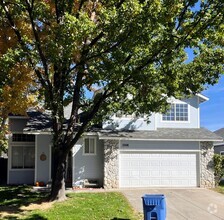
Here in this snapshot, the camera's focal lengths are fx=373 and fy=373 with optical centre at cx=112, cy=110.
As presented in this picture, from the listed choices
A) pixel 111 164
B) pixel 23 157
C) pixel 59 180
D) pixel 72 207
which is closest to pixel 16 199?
pixel 59 180

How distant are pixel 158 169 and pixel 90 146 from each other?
4.49 metres

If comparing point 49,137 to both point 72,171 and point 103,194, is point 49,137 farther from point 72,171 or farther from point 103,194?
point 103,194

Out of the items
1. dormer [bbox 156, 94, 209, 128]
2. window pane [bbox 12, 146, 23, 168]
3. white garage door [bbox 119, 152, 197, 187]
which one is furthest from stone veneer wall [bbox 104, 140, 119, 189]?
window pane [bbox 12, 146, 23, 168]

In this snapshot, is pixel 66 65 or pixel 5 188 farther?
pixel 5 188

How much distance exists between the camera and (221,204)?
57.3ft

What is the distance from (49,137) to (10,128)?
2835mm

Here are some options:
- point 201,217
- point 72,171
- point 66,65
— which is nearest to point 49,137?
point 72,171

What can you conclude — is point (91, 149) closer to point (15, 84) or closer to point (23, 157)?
point (23, 157)

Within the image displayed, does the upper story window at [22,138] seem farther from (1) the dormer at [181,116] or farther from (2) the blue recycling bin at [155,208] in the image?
(2) the blue recycling bin at [155,208]

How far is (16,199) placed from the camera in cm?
1773

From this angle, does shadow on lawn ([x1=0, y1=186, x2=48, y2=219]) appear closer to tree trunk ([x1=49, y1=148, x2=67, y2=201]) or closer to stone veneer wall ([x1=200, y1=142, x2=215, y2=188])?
tree trunk ([x1=49, y1=148, x2=67, y2=201])

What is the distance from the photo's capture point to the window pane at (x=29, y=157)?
24391 millimetres

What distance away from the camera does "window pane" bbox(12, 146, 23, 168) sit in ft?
79.4

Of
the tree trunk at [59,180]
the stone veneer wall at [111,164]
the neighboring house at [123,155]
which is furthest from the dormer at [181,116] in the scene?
the tree trunk at [59,180]
